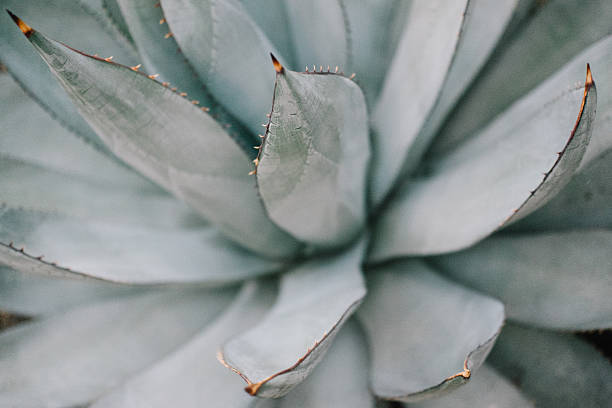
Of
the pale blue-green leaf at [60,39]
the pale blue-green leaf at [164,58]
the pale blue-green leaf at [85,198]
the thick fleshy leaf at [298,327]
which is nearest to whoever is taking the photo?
the thick fleshy leaf at [298,327]

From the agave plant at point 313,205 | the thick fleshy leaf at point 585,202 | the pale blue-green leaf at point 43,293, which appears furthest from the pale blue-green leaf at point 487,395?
the pale blue-green leaf at point 43,293

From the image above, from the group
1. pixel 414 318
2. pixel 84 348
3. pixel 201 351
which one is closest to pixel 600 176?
pixel 414 318

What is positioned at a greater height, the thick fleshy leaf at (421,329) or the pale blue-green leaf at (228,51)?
the pale blue-green leaf at (228,51)

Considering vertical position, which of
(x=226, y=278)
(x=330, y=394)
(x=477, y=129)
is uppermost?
(x=477, y=129)

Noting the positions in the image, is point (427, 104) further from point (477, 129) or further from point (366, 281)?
point (366, 281)

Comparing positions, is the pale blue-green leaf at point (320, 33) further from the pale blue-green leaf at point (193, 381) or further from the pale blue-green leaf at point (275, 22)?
the pale blue-green leaf at point (193, 381)

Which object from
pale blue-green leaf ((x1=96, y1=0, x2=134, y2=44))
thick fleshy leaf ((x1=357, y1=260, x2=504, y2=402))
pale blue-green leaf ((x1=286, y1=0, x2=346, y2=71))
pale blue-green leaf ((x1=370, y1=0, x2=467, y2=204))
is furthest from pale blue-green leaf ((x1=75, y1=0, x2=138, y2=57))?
thick fleshy leaf ((x1=357, y1=260, x2=504, y2=402))

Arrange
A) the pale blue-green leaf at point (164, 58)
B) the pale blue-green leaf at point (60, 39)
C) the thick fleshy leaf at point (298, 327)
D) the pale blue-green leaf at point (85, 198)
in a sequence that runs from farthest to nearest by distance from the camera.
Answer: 1. the pale blue-green leaf at point (85, 198)
2. the pale blue-green leaf at point (60, 39)
3. the pale blue-green leaf at point (164, 58)
4. the thick fleshy leaf at point (298, 327)

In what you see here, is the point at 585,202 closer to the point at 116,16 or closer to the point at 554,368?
the point at 554,368
